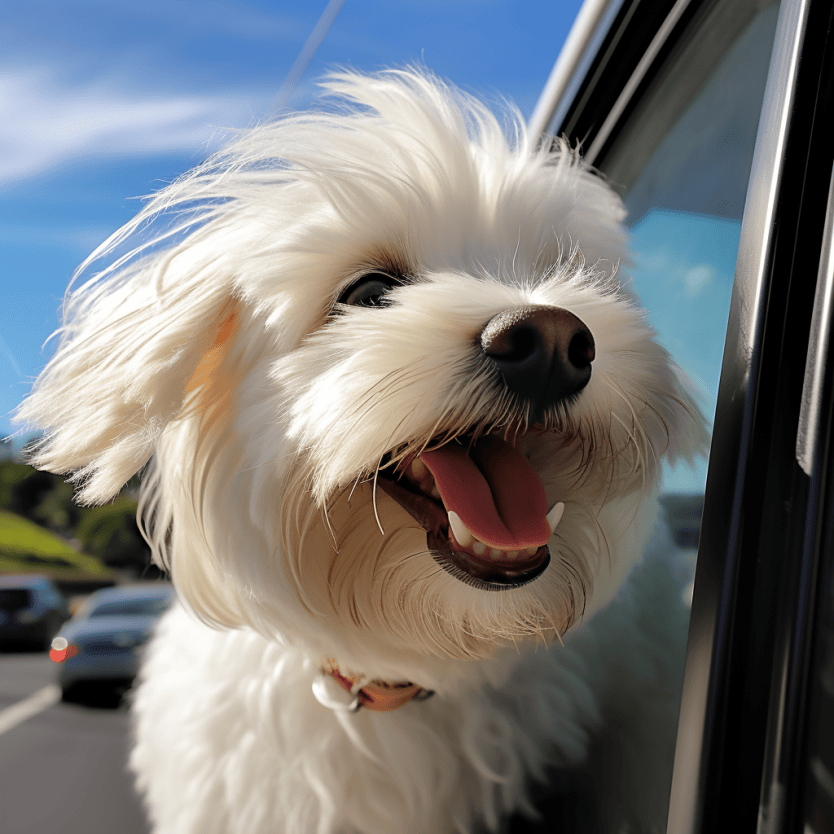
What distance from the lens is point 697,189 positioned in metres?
1.20

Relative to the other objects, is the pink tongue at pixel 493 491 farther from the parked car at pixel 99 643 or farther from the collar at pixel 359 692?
the parked car at pixel 99 643

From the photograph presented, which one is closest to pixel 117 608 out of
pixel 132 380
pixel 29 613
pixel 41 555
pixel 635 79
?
pixel 29 613

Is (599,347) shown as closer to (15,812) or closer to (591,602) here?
(591,602)

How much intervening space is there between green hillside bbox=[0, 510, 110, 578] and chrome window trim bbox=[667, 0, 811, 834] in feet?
12.0

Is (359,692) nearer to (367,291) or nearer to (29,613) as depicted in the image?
(367,291)

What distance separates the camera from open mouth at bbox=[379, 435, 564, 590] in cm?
114

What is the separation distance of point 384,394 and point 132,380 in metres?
0.47

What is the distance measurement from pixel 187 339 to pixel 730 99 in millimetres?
965

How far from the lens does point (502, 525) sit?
1.15 meters

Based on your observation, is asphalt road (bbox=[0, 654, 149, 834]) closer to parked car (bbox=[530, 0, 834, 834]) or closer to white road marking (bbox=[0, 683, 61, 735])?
white road marking (bbox=[0, 683, 61, 735])

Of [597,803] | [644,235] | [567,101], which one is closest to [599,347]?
[644,235]

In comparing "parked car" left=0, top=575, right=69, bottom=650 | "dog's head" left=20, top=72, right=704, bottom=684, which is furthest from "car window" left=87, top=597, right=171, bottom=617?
"dog's head" left=20, top=72, right=704, bottom=684

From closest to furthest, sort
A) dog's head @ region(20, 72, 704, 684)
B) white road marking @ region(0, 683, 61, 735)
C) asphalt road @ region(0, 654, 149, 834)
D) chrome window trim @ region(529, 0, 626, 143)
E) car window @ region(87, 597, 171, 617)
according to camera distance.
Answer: dog's head @ region(20, 72, 704, 684) → chrome window trim @ region(529, 0, 626, 143) → asphalt road @ region(0, 654, 149, 834) → white road marking @ region(0, 683, 61, 735) → car window @ region(87, 597, 171, 617)

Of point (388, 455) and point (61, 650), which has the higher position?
point (388, 455)
